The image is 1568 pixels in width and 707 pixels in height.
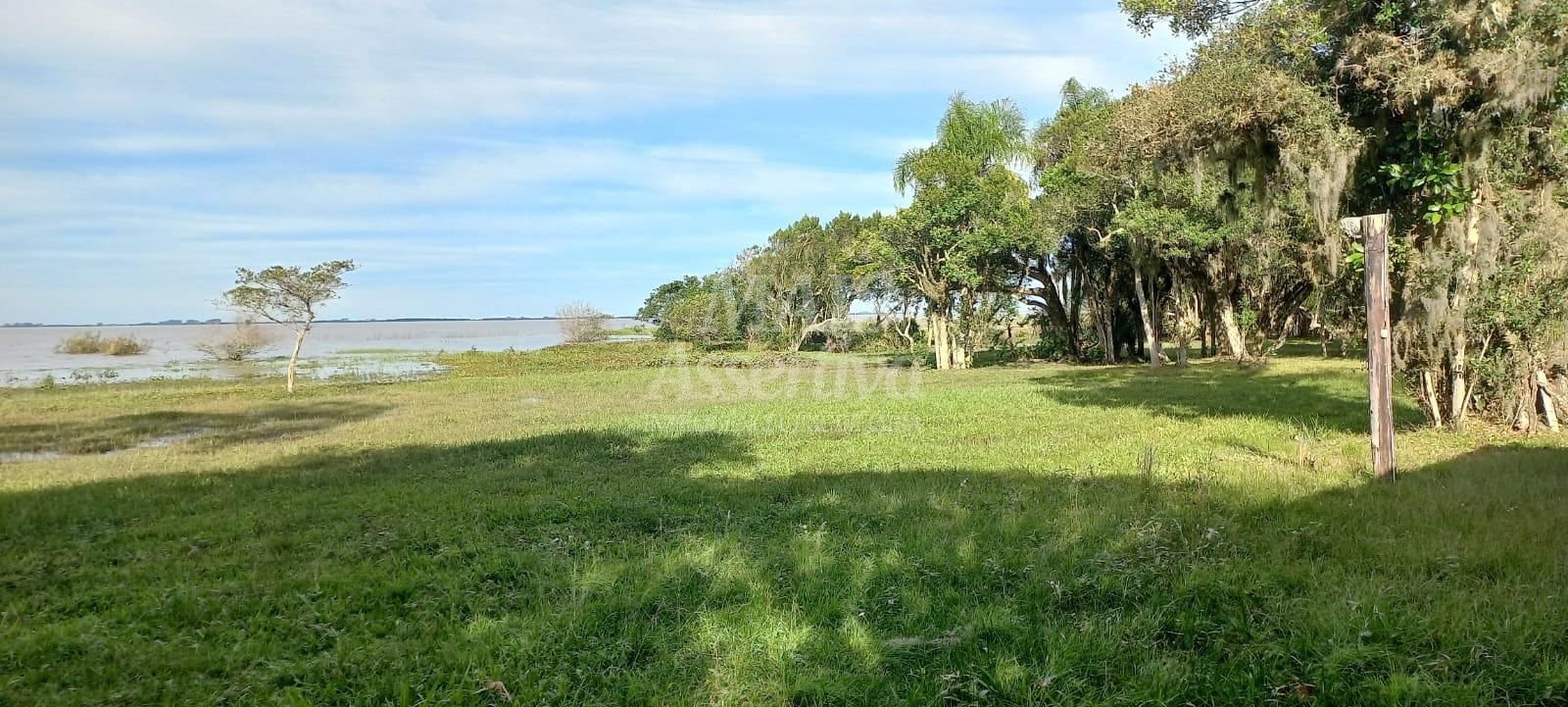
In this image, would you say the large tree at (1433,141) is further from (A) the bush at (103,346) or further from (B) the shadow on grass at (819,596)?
(A) the bush at (103,346)

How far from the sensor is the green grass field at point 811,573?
→ 3592 millimetres

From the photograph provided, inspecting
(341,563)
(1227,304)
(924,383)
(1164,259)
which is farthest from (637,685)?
(1227,304)

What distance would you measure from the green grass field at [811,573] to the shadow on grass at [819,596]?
0.08 ft

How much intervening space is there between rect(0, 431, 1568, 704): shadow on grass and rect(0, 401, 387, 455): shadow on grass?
6.42 m

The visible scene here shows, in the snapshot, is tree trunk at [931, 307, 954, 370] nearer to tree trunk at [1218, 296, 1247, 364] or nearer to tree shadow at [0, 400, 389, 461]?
tree trunk at [1218, 296, 1247, 364]

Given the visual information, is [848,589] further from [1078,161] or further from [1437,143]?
[1078,161]

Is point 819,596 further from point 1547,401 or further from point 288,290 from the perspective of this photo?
point 288,290

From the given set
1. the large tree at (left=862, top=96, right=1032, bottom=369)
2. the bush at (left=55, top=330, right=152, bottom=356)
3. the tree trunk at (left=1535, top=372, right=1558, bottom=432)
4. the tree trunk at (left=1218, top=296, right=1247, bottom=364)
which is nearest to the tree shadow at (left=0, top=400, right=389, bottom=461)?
the large tree at (left=862, top=96, right=1032, bottom=369)

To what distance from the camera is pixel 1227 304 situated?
25.4 meters

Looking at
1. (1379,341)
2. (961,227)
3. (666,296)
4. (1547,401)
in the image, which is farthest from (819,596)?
(666,296)

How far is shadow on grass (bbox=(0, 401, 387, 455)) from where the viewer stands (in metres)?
12.8

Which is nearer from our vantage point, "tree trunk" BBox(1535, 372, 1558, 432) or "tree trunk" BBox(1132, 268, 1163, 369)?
"tree trunk" BBox(1535, 372, 1558, 432)

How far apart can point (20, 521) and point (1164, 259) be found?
1043 inches

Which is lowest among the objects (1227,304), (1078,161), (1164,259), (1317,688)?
(1317,688)
